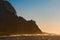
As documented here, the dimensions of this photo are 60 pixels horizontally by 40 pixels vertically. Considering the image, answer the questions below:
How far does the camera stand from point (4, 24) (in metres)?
139

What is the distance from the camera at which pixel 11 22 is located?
484ft

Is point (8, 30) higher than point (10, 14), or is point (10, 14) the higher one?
point (10, 14)

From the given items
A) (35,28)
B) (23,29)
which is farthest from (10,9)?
(35,28)

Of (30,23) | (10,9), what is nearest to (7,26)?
(10,9)

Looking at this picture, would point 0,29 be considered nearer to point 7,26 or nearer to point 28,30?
point 7,26

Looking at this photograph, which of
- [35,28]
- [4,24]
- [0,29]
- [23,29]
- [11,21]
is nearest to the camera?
[0,29]

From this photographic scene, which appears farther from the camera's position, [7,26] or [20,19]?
[20,19]

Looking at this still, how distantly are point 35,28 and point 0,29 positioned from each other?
4214 centimetres

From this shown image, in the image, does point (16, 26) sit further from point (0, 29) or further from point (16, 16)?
point (0, 29)

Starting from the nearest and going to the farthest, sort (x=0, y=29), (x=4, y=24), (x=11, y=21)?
(x=0, y=29) < (x=4, y=24) < (x=11, y=21)

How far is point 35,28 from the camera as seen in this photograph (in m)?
169

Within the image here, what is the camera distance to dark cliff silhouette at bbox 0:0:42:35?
140000 mm

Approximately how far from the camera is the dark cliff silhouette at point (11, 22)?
14000 cm

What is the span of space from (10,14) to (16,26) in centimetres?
819
